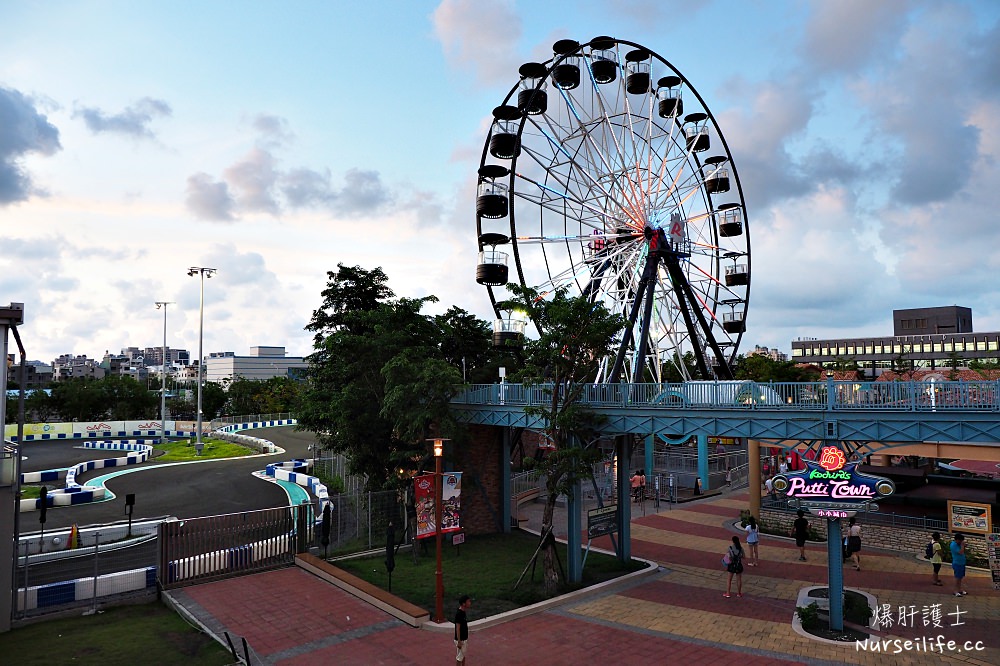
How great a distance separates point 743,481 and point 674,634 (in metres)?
28.7

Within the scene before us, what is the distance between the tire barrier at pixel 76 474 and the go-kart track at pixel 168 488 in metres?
0.51

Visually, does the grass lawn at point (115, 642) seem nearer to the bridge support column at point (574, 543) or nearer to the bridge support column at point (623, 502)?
the bridge support column at point (574, 543)

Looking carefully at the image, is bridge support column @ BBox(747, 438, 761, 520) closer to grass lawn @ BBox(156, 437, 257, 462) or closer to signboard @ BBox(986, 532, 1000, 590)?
signboard @ BBox(986, 532, 1000, 590)

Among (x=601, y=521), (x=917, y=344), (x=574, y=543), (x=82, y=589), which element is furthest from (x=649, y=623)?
(x=917, y=344)

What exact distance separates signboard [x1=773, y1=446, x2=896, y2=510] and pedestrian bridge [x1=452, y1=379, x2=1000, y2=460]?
0.63 m

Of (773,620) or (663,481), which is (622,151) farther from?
(773,620)

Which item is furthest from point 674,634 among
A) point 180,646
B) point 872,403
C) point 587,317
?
point 180,646

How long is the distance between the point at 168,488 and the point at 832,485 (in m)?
36.2

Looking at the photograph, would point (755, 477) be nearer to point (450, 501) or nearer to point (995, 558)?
point (995, 558)

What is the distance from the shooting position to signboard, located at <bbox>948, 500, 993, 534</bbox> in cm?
2158

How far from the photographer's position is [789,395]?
711 inches

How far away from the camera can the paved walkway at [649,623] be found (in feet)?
46.5

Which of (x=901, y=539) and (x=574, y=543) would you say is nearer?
(x=574, y=543)

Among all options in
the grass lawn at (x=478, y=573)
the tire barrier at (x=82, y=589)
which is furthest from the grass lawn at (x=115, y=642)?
the grass lawn at (x=478, y=573)
